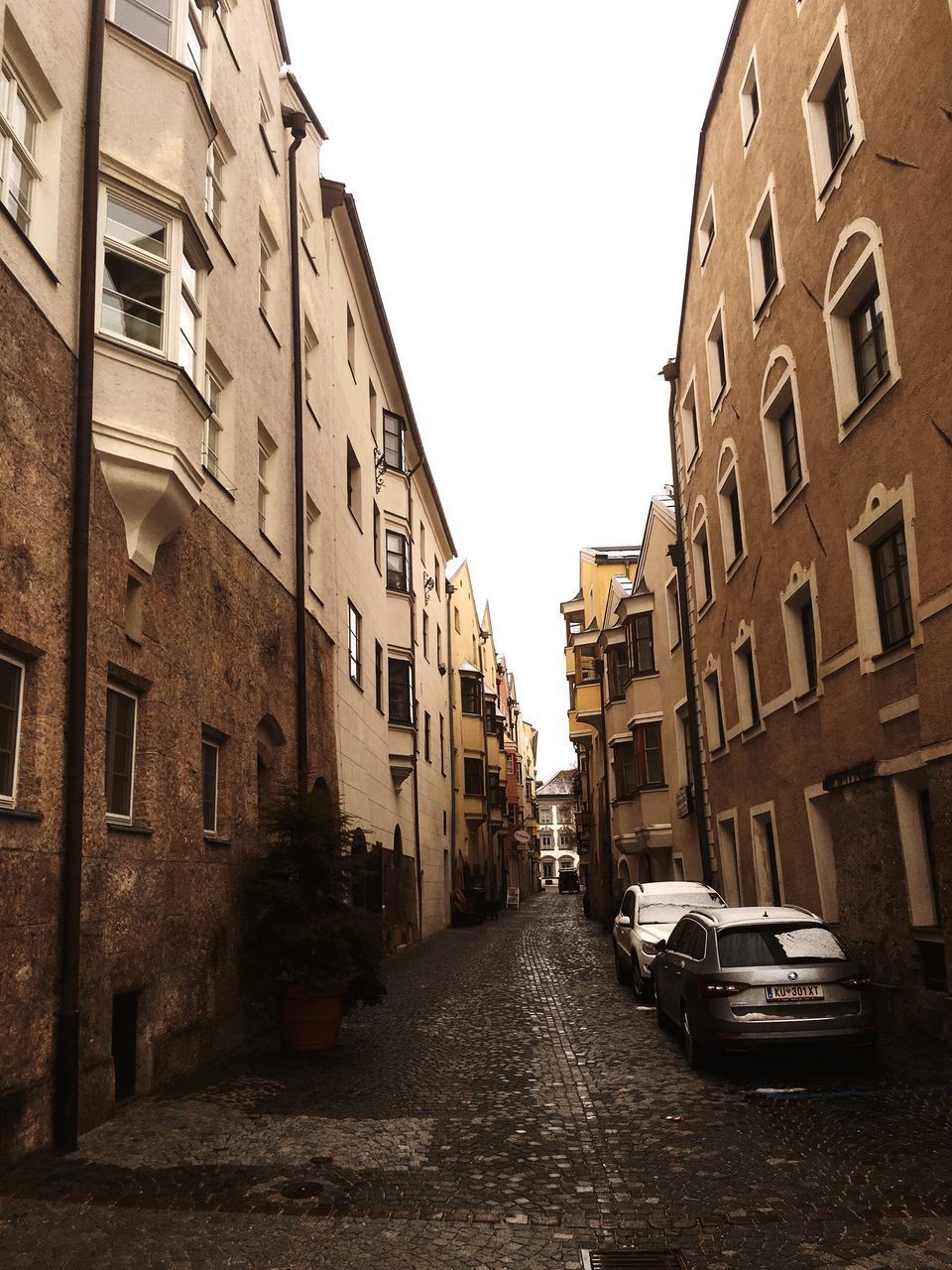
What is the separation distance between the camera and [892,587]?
1257cm

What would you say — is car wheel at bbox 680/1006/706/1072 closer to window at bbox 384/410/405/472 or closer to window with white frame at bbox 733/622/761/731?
window with white frame at bbox 733/622/761/731

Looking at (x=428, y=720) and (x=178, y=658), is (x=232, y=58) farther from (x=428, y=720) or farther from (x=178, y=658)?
(x=428, y=720)

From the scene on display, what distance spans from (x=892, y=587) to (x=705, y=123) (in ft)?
43.1

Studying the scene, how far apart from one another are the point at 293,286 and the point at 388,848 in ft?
44.4

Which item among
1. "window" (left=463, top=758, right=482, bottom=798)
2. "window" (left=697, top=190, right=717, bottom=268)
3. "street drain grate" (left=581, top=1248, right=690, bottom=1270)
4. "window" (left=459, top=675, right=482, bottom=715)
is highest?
"window" (left=697, top=190, right=717, bottom=268)

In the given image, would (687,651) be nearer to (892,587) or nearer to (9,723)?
(892,587)

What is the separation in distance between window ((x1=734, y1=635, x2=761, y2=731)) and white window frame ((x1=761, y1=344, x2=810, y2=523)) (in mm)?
3184

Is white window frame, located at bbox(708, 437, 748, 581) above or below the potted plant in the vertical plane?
above

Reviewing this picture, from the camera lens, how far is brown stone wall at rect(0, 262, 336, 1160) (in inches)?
297

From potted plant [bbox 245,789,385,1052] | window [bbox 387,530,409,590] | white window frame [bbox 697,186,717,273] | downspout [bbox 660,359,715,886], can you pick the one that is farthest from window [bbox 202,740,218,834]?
window [bbox 387,530,409,590]

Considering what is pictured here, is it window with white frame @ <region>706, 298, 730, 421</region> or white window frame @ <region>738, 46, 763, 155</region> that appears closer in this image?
white window frame @ <region>738, 46, 763, 155</region>

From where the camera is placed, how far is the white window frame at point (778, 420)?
15320 mm

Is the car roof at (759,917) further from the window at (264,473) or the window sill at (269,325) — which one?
the window sill at (269,325)

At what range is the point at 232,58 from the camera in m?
14.5
